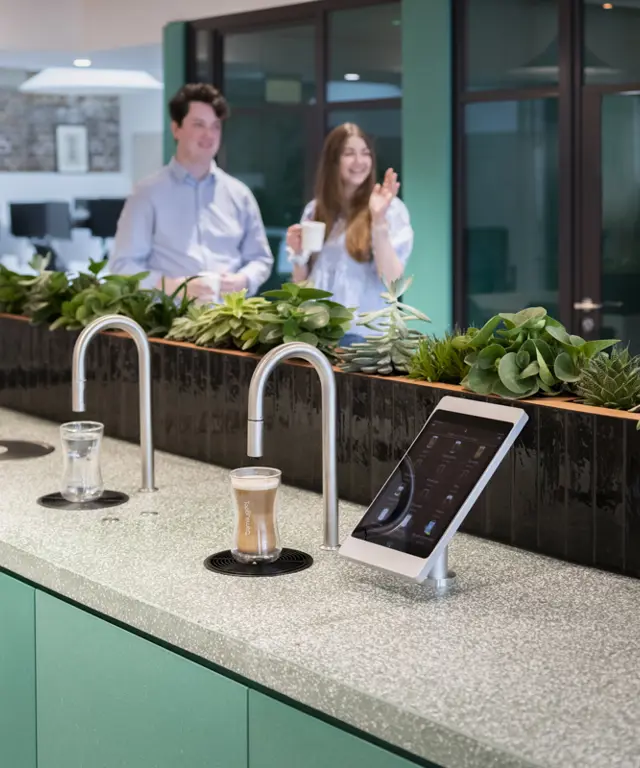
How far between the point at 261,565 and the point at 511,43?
5180 millimetres

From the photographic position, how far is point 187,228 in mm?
5438

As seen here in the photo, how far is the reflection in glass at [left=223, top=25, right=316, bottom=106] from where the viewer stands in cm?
757

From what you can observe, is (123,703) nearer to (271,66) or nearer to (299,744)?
(299,744)

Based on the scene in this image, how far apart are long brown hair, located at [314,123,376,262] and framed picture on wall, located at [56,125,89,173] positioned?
821cm

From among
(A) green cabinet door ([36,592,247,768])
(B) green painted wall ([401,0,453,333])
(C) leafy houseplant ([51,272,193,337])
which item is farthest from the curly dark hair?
(A) green cabinet door ([36,592,247,768])

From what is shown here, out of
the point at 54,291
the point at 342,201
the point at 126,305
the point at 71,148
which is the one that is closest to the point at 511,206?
the point at 342,201

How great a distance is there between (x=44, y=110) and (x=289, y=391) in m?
11.0

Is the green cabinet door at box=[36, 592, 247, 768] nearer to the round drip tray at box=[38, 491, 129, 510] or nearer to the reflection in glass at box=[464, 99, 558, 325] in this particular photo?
the round drip tray at box=[38, 491, 129, 510]

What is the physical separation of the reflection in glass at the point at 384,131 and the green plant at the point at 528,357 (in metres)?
5.18

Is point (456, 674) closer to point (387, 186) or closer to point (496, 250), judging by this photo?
point (387, 186)

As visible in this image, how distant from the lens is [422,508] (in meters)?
1.69

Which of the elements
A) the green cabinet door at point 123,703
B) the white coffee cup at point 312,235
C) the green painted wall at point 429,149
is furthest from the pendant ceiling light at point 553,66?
the green cabinet door at point 123,703

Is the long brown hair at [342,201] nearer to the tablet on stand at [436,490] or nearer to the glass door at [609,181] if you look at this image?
the glass door at [609,181]

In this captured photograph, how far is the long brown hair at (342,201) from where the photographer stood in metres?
4.79
